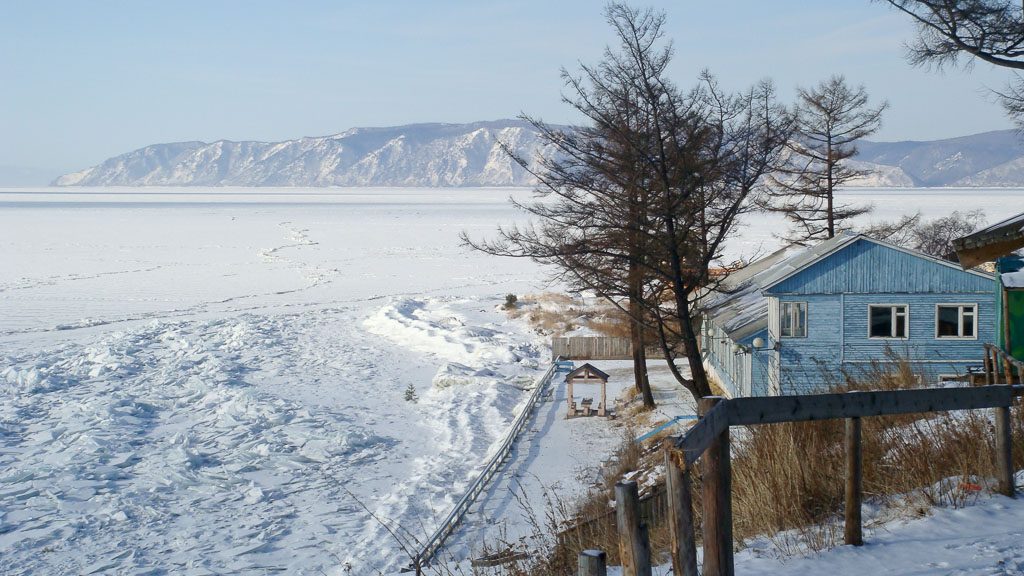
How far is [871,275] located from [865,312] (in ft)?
3.36

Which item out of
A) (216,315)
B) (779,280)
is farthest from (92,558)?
(216,315)

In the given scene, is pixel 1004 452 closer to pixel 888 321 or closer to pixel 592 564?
pixel 592 564

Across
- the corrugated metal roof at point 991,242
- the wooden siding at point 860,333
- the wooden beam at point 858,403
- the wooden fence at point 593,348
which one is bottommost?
the wooden fence at point 593,348

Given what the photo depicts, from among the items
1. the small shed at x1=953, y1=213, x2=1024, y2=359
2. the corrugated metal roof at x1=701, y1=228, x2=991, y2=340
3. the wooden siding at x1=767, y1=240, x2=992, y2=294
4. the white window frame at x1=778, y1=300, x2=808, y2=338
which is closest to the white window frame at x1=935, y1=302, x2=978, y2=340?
→ the wooden siding at x1=767, y1=240, x2=992, y2=294

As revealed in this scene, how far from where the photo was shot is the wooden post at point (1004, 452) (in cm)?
718

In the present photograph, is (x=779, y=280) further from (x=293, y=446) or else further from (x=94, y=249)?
(x=94, y=249)

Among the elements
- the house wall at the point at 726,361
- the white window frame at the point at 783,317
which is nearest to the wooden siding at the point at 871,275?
the white window frame at the point at 783,317

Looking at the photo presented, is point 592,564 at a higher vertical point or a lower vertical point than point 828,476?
higher

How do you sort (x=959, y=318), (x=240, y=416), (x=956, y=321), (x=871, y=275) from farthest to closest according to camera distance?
1. (x=240, y=416)
2. (x=871, y=275)
3. (x=956, y=321)
4. (x=959, y=318)

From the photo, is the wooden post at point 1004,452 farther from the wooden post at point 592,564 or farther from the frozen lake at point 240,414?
the frozen lake at point 240,414

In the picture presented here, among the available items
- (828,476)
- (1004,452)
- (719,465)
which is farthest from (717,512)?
(1004,452)

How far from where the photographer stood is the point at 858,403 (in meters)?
6.26

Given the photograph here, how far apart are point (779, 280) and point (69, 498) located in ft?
58.9

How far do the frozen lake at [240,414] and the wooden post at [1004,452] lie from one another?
8869 mm
